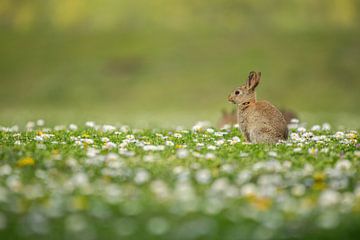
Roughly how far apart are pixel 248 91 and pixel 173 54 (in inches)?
4091

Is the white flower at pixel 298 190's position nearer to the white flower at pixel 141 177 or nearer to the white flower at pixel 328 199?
the white flower at pixel 328 199

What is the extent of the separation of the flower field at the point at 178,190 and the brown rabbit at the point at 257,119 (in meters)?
0.73

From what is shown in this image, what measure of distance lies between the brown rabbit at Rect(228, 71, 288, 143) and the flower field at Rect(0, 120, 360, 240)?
0.73m

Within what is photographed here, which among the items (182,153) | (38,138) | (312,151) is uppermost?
(38,138)

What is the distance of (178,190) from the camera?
1059 centimetres

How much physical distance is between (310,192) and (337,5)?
137m

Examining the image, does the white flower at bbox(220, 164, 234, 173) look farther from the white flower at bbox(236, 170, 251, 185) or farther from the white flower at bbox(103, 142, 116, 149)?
the white flower at bbox(103, 142, 116, 149)

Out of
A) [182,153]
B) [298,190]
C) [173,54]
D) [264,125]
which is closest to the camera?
[298,190]

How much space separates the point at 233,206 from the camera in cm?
994

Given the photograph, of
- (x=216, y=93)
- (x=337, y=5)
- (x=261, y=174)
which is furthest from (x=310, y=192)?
(x=337, y=5)

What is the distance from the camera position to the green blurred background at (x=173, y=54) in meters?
99.6

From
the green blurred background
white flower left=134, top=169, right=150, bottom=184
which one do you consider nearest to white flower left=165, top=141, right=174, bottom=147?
white flower left=134, top=169, right=150, bottom=184

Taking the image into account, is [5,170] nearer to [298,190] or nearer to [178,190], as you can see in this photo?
[178,190]

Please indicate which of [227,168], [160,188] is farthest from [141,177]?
[227,168]
